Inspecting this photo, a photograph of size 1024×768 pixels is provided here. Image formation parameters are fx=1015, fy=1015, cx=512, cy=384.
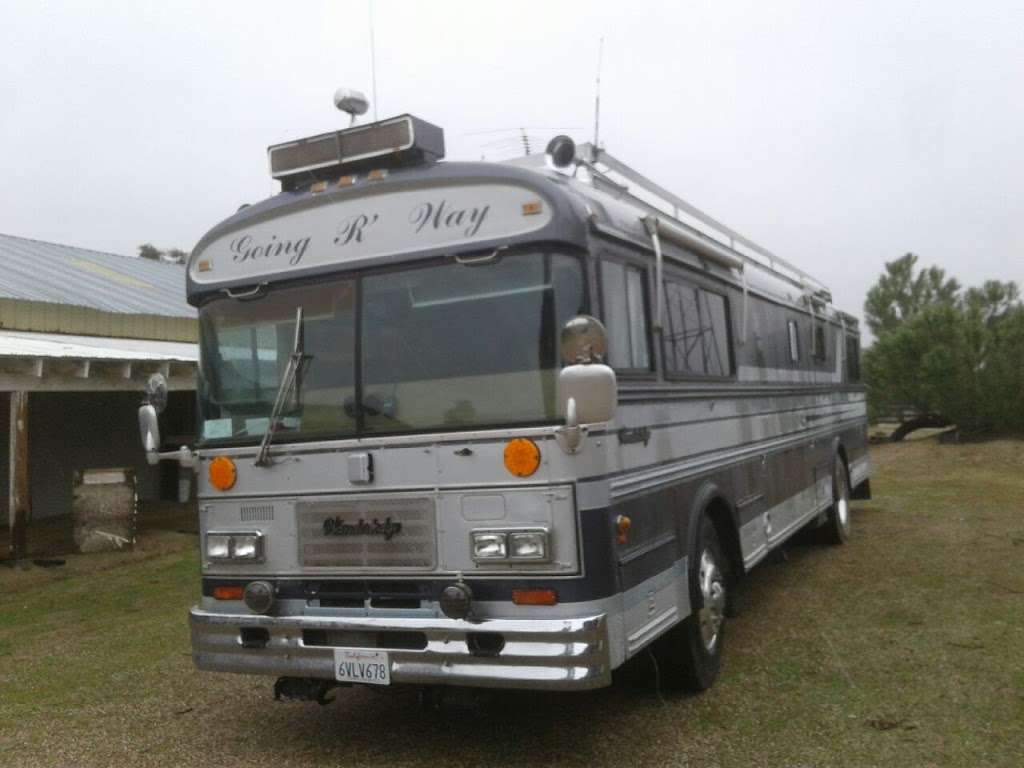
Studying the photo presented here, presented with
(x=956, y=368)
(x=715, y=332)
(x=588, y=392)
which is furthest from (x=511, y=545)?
(x=956, y=368)

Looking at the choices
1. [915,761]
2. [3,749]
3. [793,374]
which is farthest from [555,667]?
[793,374]

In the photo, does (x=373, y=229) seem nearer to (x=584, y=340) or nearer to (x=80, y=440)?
(x=584, y=340)

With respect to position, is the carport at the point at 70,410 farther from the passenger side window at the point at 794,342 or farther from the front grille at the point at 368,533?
the front grille at the point at 368,533

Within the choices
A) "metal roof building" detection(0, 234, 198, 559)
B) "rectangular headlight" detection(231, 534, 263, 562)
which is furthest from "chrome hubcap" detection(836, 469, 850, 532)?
"metal roof building" detection(0, 234, 198, 559)

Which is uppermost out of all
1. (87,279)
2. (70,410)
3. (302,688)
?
(87,279)

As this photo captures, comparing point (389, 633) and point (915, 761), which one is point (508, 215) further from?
point (915, 761)

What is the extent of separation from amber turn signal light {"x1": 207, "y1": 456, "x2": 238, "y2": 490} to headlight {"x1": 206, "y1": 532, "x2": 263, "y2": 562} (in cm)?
26

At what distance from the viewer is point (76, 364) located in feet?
42.0

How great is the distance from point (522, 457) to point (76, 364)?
9.99m

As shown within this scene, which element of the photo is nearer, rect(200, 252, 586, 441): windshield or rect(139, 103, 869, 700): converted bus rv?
rect(139, 103, 869, 700): converted bus rv

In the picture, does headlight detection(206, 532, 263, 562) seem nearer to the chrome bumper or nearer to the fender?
the chrome bumper

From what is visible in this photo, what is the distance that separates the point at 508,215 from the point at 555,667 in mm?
2051

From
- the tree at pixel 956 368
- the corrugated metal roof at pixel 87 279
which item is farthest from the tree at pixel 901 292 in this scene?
the corrugated metal roof at pixel 87 279

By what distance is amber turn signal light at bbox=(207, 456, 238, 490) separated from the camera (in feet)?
17.0
